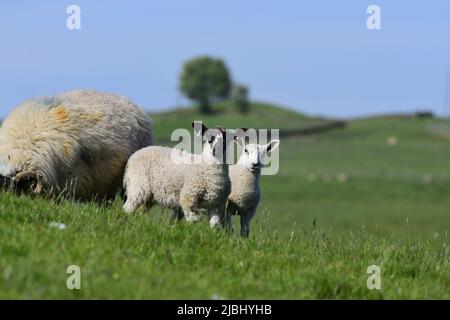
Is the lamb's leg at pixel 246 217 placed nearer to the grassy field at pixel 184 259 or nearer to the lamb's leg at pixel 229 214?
the lamb's leg at pixel 229 214

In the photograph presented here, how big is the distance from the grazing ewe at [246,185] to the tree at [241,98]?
454 ft

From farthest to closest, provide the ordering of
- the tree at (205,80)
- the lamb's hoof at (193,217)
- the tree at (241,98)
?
the tree at (205,80) < the tree at (241,98) < the lamb's hoof at (193,217)

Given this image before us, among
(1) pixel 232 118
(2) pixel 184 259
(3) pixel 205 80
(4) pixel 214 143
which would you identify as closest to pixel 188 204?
(4) pixel 214 143

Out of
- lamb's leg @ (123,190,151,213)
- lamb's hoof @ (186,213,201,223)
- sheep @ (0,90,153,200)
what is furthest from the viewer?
lamb's leg @ (123,190,151,213)

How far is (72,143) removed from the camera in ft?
41.1

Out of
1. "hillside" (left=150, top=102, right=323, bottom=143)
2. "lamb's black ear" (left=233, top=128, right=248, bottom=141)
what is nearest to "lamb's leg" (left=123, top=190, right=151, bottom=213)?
"lamb's black ear" (left=233, top=128, right=248, bottom=141)

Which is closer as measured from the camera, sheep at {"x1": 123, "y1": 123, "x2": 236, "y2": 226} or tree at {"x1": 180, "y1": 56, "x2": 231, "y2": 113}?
sheep at {"x1": 123, "y1": 123, "x2": 236, "y2": 226}

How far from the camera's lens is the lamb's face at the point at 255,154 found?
39.0 ft

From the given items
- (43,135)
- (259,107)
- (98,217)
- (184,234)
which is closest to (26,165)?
(43,135)

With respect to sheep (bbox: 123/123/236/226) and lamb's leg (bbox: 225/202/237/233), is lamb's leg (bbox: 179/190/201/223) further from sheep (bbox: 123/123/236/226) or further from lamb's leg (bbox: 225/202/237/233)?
lamb's leg (bbox: 225/202/237/233)

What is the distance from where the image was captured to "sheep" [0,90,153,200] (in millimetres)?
11828

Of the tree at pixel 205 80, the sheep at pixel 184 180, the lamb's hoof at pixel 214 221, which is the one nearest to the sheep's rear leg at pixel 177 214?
the sheep at pixel 184 180

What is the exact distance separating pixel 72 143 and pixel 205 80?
560 ft

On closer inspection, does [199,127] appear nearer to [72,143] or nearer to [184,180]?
[184,180]
